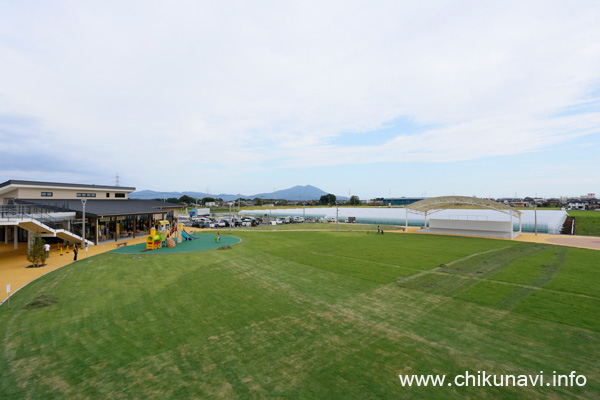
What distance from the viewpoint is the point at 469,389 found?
22.4 feet

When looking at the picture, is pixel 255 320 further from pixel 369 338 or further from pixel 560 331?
pixel 560 331

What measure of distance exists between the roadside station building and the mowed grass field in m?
8.17

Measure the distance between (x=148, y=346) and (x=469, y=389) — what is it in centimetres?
943

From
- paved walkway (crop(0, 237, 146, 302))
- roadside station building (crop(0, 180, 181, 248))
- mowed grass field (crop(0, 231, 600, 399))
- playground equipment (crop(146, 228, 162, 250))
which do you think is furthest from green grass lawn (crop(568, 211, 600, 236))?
roadside station building (crop(0, 180, 181, 248))

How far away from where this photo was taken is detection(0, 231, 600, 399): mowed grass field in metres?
6.99

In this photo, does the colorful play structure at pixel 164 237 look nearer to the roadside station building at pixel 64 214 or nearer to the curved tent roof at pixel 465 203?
the roadside station building at pixel 64 214

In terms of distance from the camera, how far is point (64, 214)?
2658 centimetres

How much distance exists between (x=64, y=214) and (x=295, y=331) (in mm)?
28595

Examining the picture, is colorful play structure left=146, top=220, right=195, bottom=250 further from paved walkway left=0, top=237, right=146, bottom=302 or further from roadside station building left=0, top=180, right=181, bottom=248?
roadside station building left=0, top=180, right=181, bottom=248

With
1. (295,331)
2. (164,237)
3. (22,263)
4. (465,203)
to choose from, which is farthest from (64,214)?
(465,203)

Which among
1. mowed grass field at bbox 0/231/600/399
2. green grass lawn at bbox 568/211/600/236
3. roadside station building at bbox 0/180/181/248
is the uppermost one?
roadside station building at bbox 0/180/181/248

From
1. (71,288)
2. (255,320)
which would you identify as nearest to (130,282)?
(71,288)

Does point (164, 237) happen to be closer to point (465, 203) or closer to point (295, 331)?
point (295, 331)

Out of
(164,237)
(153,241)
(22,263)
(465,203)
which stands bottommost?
(22,263)
